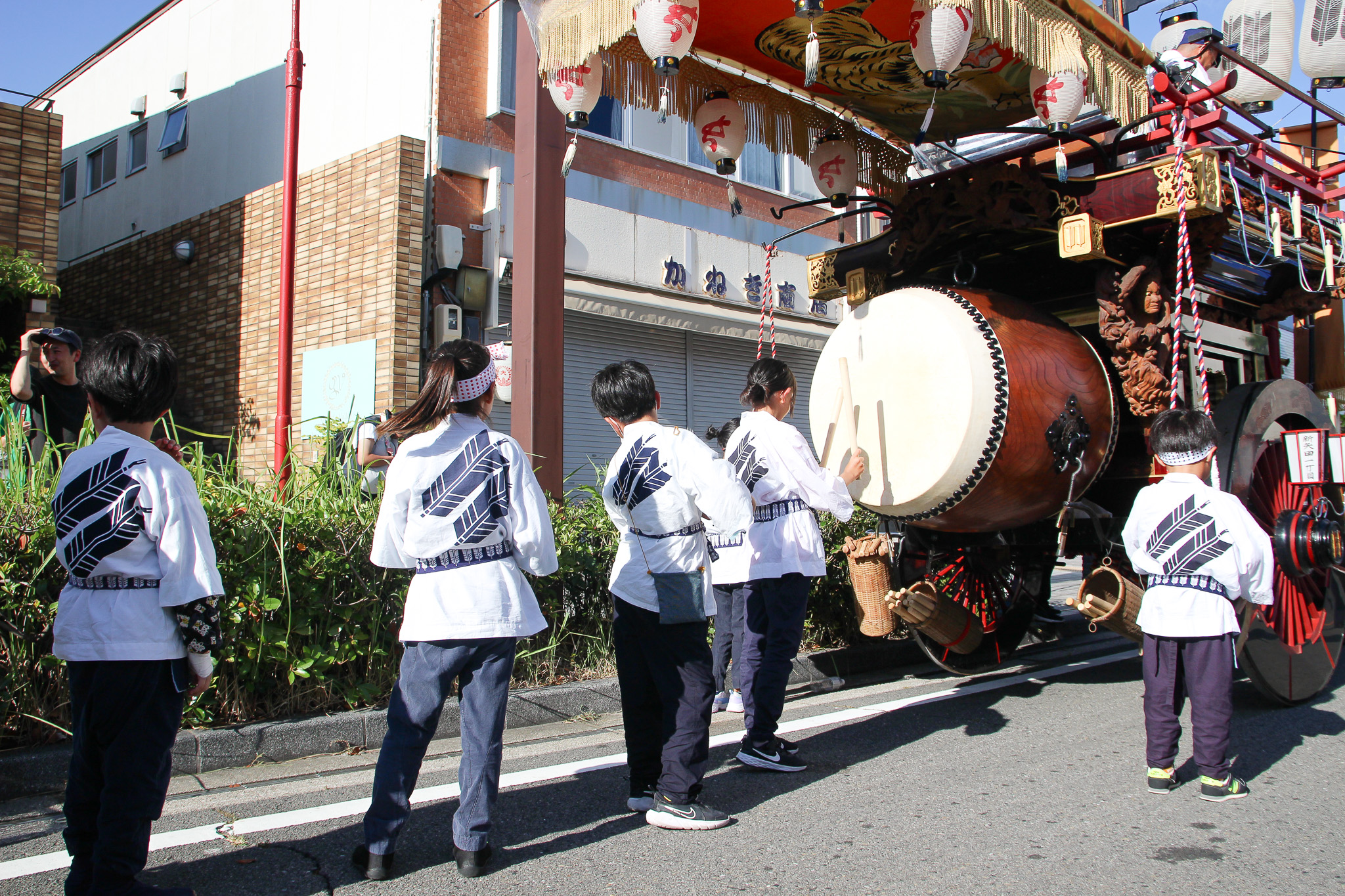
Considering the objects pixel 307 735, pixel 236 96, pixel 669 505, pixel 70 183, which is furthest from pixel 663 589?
pixel 70 183

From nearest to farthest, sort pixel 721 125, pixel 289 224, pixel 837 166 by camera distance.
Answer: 1. pixel 721 125
2. pixel 837 166
3. pixel 289 224

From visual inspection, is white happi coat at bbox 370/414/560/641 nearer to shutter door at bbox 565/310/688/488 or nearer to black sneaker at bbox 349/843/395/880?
black sneaker at bbox 349/843/395/880

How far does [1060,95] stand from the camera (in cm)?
462

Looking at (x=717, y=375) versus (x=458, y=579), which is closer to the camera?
(x=458, y=579)

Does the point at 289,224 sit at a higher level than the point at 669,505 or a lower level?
higher

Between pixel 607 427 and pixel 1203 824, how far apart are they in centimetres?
900

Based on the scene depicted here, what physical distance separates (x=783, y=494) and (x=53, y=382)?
3.67 metres

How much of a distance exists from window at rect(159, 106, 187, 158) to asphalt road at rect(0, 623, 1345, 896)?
1144 cm

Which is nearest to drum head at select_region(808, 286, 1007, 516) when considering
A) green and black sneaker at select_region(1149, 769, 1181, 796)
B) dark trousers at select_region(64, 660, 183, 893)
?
green and black sneaker at select_region(1149, 769, 1181, 796)

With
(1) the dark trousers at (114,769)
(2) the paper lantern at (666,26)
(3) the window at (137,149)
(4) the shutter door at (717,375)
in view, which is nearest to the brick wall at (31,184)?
(3) the window at (137,149)

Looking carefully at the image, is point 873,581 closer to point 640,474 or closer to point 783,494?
Result: point 783,494

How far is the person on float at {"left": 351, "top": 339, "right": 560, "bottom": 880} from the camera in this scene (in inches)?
108

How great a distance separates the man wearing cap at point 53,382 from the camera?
4.79 metres

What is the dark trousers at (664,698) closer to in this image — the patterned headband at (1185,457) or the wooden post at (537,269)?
the patterned headband at (1185,457)
